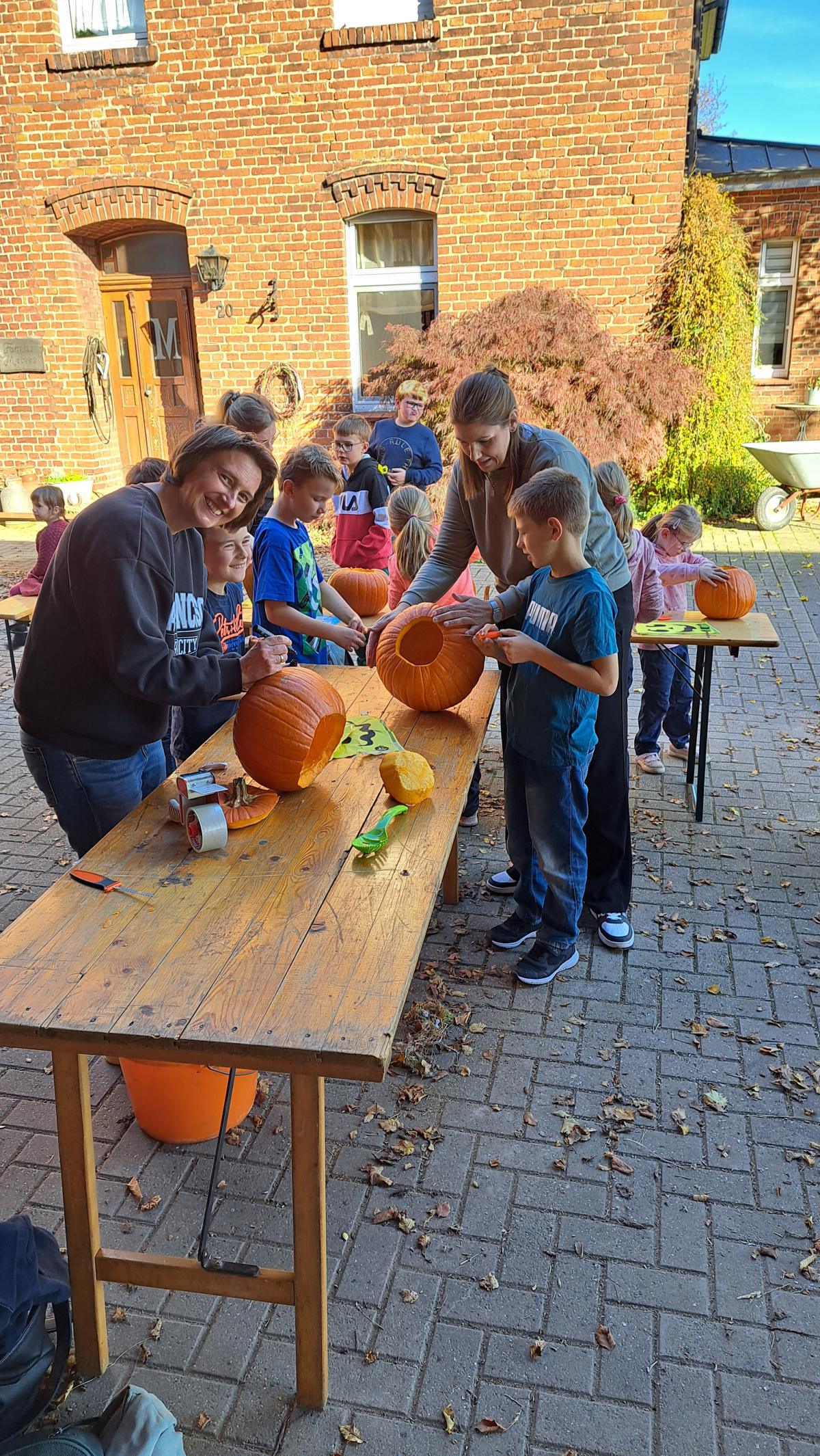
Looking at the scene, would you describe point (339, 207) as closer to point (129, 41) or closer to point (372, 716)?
point (129, 41)

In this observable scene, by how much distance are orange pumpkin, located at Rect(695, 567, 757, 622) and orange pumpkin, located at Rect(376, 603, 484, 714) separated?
2.15 metres

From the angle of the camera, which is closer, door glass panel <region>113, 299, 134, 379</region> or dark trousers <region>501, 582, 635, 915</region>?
dark trousers <region>501, 582, 635, 915</region>

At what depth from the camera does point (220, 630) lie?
12.8 feet

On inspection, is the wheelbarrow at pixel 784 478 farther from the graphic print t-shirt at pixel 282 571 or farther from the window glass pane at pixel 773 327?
the graphic print t-shirt at pixel 282 571

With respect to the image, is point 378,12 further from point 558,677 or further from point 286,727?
point 286,727

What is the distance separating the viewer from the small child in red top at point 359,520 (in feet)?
20.7

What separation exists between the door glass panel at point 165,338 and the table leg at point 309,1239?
39.6 feet

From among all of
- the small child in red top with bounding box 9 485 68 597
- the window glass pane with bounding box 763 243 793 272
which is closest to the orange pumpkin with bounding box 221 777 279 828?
the small child in red top with bounding box 9 485 68 597

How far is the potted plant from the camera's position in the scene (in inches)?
481

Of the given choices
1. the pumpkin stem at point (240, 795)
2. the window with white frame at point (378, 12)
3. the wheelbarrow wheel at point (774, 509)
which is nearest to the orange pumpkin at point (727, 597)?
the pumpkin stem at point (240, 795)

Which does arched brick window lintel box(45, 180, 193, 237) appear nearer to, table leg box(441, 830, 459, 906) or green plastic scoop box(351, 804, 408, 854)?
table leg box(441, 830, 459, 906)

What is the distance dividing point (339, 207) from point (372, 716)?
952cm

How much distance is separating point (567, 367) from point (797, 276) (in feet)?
16.7

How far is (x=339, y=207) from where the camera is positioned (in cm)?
1114
